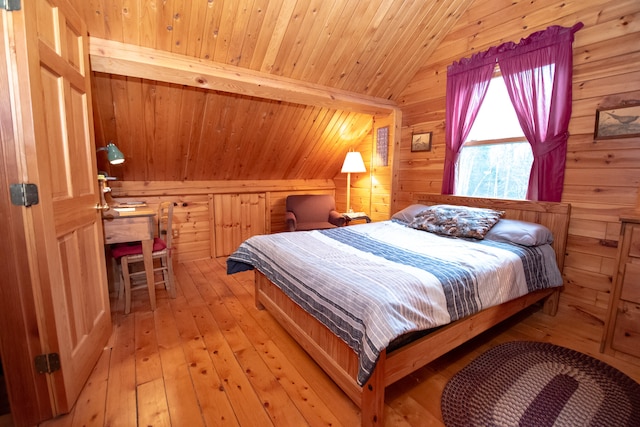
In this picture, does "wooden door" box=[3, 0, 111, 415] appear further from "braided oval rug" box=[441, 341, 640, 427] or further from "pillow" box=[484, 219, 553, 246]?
"pillow" box=[484, 219, 553, 246]

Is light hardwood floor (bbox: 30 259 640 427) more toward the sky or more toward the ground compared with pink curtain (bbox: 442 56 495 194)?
more toward the ground

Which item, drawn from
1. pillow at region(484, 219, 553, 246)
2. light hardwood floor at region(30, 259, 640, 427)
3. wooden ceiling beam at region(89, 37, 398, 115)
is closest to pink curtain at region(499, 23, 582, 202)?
pillow at region(484, 219, 553, 246)

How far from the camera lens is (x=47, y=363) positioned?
53.5 inches

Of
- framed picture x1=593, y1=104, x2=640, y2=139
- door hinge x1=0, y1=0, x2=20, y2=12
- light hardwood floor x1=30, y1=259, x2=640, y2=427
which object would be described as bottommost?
Result: light hardwood floor x1=30, y1=259, x2=640, y2=427

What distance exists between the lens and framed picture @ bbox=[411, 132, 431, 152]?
3359 mm

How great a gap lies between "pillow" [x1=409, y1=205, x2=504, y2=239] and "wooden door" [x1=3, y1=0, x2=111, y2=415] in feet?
8.27

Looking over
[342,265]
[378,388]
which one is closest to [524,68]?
[342,265]

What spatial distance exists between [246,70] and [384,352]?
2.52 meters

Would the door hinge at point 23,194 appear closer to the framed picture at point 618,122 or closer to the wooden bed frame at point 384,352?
the wooden bed frame at point 384,352

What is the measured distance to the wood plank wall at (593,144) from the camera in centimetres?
204

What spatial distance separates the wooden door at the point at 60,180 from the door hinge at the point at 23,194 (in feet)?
0.08

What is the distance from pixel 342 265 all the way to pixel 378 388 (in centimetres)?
63

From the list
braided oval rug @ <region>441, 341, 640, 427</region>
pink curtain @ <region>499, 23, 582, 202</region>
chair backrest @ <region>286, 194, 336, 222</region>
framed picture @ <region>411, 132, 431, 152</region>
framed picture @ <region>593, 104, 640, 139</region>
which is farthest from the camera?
chair backrest @ <region>286, 194, 336, 222</region>

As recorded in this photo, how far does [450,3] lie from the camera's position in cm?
278
